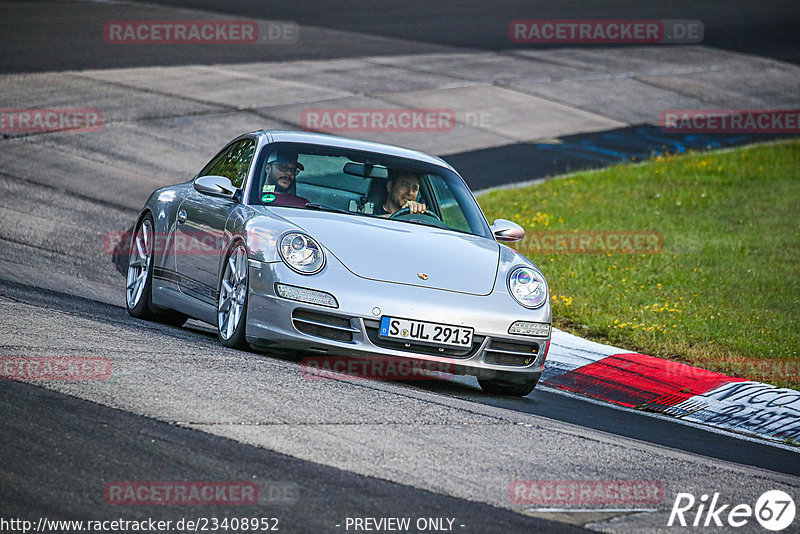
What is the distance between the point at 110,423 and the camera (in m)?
5.23

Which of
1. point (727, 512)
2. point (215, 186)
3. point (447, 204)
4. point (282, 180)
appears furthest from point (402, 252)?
point (727, 512)

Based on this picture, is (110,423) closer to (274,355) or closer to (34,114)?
(274,355)

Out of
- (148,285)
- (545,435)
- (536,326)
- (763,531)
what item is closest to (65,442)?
(545,435)

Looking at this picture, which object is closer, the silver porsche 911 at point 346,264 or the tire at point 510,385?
the silver porsche 911 at point 346,264

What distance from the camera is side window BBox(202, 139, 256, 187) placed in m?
8.44

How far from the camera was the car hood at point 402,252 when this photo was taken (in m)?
7.21

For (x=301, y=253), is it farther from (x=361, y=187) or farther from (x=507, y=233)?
(x=507, y=233)

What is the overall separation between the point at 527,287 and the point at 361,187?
145cm

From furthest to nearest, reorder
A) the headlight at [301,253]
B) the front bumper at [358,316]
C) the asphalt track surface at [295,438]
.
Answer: the headlight at [301,253] < the front bumper at [358,316] < the asphalt track surface at [295,438]

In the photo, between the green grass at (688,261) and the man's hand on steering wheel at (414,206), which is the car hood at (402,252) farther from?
the green grass at (688,261)

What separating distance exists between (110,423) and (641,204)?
477 inches

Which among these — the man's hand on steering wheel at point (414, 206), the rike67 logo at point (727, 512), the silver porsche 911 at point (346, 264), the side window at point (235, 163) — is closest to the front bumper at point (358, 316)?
the silver porsche 911 at point (346, 264)

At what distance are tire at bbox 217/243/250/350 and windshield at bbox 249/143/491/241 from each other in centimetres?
55

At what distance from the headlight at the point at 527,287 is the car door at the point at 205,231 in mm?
1899
